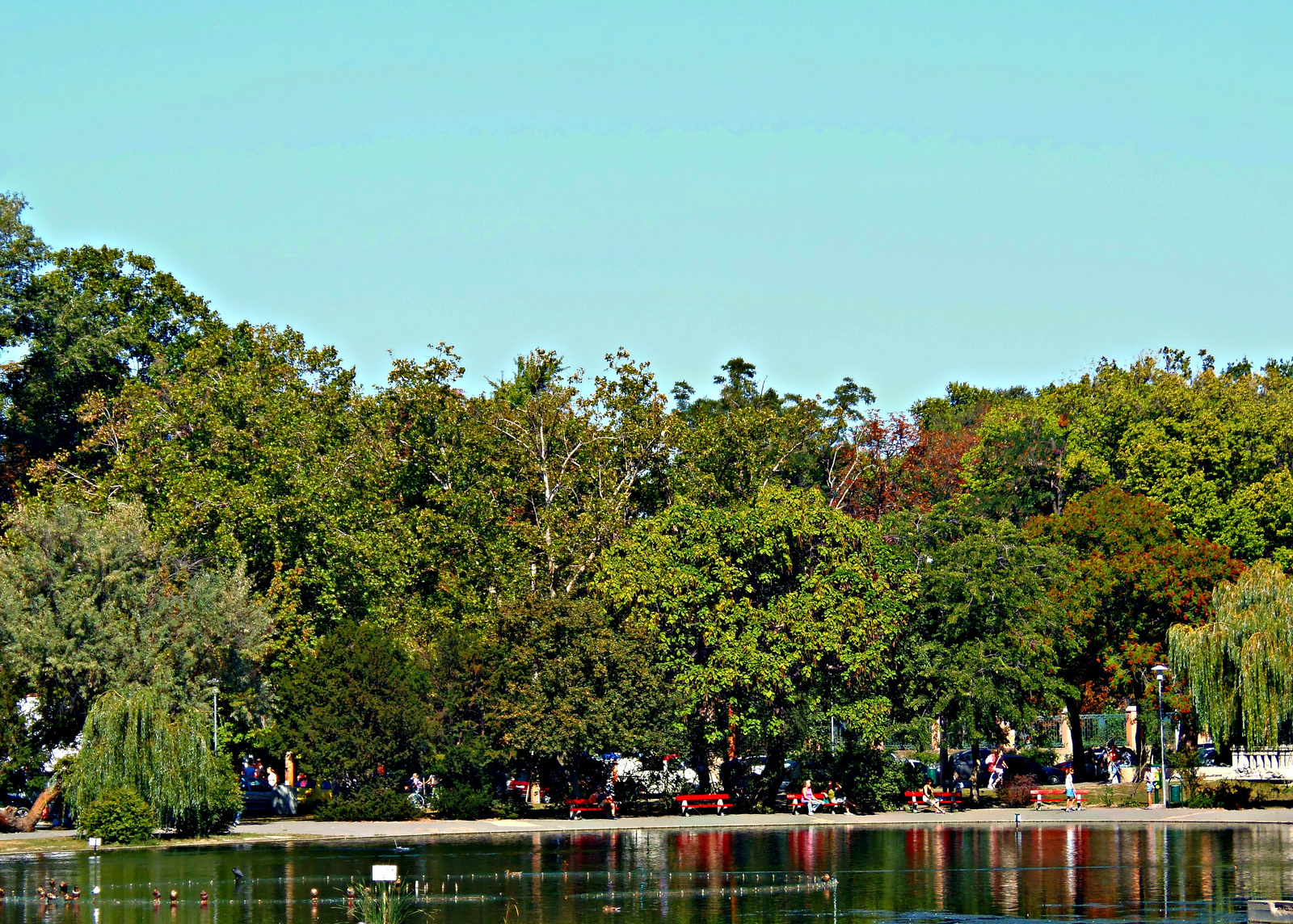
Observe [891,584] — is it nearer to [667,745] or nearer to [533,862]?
[667,745]

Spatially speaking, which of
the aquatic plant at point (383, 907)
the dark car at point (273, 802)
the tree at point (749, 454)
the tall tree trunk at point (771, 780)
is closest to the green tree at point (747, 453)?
the tree at point (749, 454)

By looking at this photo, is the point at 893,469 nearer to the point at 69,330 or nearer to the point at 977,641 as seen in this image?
the point at 977,641

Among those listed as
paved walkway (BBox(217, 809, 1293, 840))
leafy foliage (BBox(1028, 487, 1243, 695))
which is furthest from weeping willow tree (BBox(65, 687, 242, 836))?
leafy foliage (BBox(1028, 487, 1243, 695))

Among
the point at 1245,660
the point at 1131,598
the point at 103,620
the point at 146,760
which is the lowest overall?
the point at 146,760

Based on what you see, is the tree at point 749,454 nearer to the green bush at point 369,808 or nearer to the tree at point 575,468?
the tree at point 575,468

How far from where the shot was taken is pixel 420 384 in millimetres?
62375

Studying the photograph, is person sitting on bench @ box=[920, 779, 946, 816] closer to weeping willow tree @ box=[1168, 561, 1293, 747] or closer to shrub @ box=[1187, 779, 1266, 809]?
shrub @ box=[1187, 779, 1266, 809]

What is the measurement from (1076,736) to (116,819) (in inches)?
1517

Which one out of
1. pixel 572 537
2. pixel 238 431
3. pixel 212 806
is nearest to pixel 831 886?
pixel 212 806

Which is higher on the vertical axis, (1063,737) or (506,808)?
(506,808)

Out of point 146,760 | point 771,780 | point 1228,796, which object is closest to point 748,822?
point 771,780

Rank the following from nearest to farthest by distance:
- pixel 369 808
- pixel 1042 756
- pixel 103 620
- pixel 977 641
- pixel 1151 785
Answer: pixel 103 620 < pixel 369 808 < pixel 1151 785 < pixel 977 641 < pixel 1042 756

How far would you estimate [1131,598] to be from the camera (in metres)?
58.8

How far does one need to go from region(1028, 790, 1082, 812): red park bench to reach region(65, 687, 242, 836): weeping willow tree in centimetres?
2802
